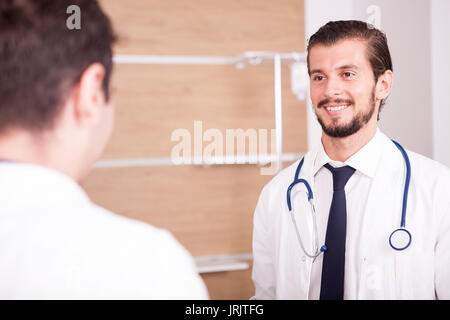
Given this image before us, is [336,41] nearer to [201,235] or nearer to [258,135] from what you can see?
[258,135]

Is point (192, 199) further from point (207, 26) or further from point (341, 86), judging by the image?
point (341, 86)

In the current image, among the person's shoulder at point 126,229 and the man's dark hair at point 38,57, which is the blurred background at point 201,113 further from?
the person's shoulder at point 126,229

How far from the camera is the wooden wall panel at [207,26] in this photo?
1.65m

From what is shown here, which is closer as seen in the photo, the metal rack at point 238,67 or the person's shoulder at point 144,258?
the person's shoulder at point 144,258

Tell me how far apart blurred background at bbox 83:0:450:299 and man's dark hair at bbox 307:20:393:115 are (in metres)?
0.44

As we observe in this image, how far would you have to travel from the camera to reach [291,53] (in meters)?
1.70

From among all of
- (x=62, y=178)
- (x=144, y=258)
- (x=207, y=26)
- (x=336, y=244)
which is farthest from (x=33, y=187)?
(x=207, y=26)

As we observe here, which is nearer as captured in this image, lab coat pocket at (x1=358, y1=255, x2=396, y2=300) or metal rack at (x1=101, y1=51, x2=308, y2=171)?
lab coat pocket at (x1=358, y1=255, x2=396, y2=300)

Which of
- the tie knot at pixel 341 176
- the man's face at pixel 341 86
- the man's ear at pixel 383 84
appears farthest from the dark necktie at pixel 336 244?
the man's ear at pixel 383 84

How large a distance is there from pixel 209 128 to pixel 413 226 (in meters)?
0.96

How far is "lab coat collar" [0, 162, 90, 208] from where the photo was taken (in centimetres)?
47

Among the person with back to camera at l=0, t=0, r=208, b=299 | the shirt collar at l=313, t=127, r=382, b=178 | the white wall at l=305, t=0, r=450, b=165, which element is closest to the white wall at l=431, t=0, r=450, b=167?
the white wall at l=305, t=0, r=450, b=165

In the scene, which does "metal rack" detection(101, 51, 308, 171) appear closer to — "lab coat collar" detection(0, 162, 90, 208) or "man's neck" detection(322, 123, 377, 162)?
"man's neck" detection(322, 123, 377, 162)

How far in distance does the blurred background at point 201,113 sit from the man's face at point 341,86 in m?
0.49
